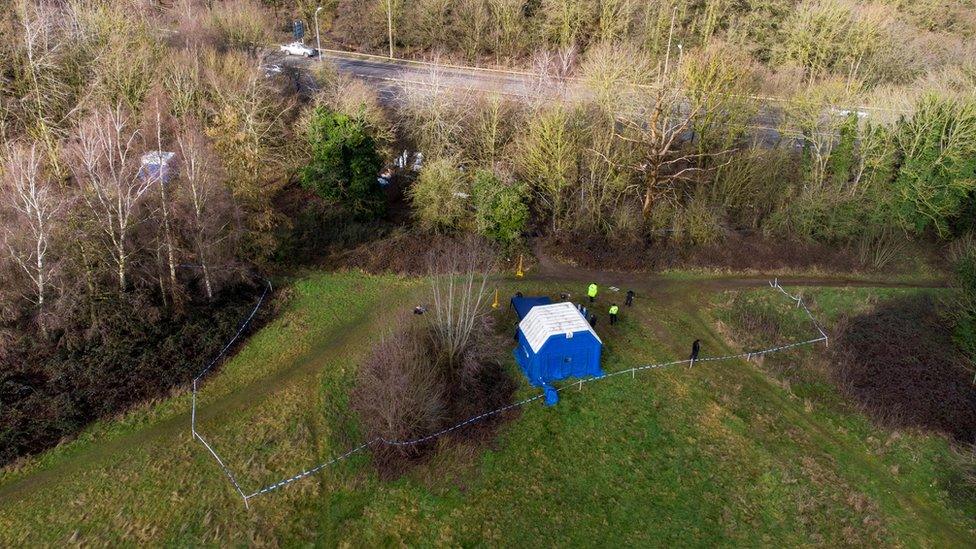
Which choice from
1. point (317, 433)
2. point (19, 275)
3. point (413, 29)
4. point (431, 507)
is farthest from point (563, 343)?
point (413, 29)

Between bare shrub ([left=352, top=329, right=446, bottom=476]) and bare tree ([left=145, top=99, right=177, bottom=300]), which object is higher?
bare tree ([left=145, top=99, right=177, bottom=300])

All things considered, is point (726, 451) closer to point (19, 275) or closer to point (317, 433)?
point (317, 433)

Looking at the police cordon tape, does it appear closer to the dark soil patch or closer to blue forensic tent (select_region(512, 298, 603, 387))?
blue forensic tent (select_region(512, 298, 603, 387))

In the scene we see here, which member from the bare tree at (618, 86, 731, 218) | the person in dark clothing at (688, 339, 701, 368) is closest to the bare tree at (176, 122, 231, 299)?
the bare tree at (618, 86, 731, 218)

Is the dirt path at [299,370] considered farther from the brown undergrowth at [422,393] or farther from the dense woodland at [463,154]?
the brown undergrowth at [422,393]

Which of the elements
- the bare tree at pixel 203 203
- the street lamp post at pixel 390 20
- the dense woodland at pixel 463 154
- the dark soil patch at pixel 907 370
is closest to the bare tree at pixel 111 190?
the dense woodland at pixel 463 154
